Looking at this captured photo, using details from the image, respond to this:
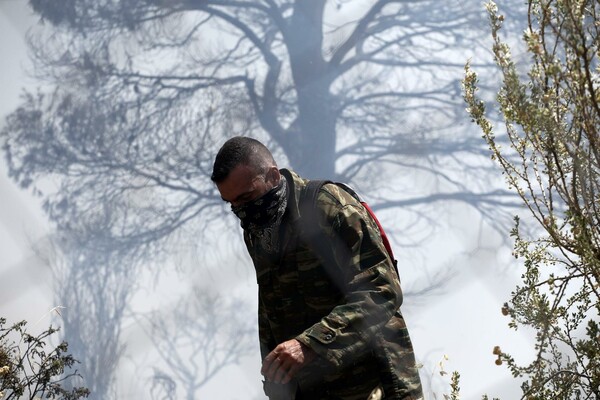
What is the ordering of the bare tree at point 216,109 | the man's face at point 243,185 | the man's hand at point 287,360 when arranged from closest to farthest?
the man's hand at point 287,360 < the man's face at point 243,185 < the bare tree at point 216,109

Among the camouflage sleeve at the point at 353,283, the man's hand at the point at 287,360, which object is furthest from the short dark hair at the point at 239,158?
the man's hand at the point at 287,360

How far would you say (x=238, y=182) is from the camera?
2176 millimetres

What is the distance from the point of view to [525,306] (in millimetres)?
1992

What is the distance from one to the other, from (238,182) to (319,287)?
0.33 m

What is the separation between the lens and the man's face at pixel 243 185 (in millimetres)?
2174

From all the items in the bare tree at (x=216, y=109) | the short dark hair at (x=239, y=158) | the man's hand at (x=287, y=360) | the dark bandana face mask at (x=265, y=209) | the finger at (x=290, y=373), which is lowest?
the finger at (x=290, y=373)

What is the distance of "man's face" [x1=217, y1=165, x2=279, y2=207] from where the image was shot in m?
2.17

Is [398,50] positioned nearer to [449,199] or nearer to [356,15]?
[356,15]

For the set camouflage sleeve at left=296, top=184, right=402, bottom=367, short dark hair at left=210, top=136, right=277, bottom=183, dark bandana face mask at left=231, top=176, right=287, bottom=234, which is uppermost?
short dark hair at left=210, top=136, right=277, bottom=183

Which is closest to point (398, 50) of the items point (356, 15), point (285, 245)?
point (356, 15)

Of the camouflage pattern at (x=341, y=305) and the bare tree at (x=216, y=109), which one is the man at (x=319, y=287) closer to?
Result: the camouflage pattern at (x=341, y=305)

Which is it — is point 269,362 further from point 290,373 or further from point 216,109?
point 216,109

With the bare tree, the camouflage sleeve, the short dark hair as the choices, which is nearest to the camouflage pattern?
the camouflage sleeve

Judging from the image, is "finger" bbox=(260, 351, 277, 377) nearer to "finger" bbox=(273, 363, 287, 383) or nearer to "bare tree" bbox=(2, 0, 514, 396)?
"finger" bbox=(273, 363, 287, 383)
